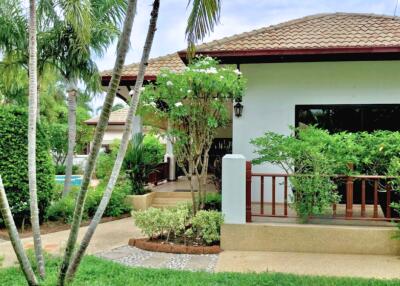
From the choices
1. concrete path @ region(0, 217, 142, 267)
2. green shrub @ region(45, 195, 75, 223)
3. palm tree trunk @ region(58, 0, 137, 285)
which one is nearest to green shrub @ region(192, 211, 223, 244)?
concrete path @ region(0, 217, 142, 267)

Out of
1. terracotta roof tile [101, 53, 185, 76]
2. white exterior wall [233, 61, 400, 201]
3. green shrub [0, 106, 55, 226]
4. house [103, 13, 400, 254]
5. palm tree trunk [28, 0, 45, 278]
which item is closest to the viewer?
Answer: palm tree trunk [28, 0, 45, 278]

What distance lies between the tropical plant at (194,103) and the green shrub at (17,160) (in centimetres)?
297

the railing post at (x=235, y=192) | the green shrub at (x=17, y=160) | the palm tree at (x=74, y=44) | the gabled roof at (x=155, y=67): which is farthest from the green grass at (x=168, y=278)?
the gabled roof at (x=155, y=67)

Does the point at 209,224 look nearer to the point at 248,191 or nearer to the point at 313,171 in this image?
the point at 248,191

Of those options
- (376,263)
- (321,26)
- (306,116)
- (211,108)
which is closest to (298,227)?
(376,263)

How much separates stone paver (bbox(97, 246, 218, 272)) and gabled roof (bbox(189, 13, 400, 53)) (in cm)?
489

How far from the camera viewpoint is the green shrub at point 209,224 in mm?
6746

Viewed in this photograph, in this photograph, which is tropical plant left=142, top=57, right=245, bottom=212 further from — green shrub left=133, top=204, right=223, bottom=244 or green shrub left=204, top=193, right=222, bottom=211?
green shrub left=204, top=193, right=222, bottom=211

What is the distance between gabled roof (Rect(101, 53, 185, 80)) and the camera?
11629mm

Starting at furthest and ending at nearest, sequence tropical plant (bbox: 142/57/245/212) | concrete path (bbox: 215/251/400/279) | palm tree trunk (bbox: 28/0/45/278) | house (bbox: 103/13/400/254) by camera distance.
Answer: house (bbox: 103/13/400/254) → tropical plant (bbox: 142/57/245/212) → concrete path (bbox: 215/251/400/279) → palm tree trunk (bbox: 28/0/45/278)

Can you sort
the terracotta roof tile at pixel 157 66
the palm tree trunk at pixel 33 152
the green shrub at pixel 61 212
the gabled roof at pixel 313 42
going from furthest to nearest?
the terracotta roof tile at pixel 157 66 → the green shrub at pixel 61 212 → the gabled roof at pixel 313 42 → the palm tree trunk at pixel 33 152

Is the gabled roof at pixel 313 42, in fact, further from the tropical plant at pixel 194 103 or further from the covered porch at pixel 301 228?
the covered porch at pixel 301 228

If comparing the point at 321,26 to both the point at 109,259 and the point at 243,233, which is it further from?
the point at 109,259

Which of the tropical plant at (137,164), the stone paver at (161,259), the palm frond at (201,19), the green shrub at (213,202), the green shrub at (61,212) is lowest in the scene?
the stone paver at (161,259)
